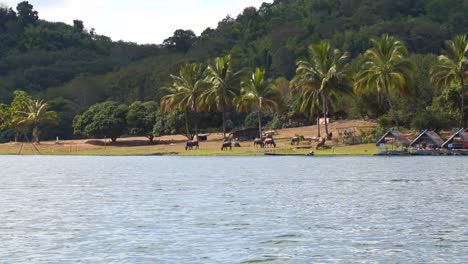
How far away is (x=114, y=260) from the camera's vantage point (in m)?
23.5

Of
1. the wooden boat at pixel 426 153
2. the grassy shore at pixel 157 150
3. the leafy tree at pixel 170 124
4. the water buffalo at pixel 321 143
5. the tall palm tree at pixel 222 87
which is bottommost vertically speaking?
the wooden boat at pixel 426 153

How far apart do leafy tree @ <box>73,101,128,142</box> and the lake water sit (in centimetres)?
6815

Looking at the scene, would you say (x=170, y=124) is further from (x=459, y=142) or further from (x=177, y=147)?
(x=459, y=142)

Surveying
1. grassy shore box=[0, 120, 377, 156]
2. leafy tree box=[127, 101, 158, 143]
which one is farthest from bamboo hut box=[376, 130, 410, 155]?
leafy tree box=[127, 101, 158, 143]

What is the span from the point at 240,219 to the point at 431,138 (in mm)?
62472

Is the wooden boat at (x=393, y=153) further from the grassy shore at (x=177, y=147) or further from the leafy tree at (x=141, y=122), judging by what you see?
the leafy tree at (x=141, y=122)

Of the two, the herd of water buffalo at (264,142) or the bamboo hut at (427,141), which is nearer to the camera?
the bamboo hut at (427,141)

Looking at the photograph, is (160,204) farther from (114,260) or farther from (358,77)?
(358,77)

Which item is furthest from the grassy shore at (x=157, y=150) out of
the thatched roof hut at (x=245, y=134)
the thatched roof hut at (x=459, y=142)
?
the thatched roof hut at (x=459, y=142)

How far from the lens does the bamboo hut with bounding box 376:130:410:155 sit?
90.7 m

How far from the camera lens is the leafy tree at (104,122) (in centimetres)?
12838

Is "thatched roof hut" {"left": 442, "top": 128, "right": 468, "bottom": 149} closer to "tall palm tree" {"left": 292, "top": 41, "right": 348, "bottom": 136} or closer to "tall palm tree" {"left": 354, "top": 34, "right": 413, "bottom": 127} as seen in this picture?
"tall palm tree" {"left": 354, "top": 34, "right": 413, "bottom": 127}

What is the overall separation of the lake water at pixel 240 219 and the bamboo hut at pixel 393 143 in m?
30.5

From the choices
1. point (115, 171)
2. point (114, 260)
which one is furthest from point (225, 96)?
point (114, 260)
